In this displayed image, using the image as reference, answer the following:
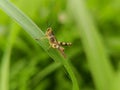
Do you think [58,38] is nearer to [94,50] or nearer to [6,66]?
[94,50]

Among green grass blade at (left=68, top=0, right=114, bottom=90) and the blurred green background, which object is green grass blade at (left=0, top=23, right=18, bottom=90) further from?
green grass blade at (left=68, top=0, right=114, bottom=90)

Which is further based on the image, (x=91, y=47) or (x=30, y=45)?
(x=30, y=45)

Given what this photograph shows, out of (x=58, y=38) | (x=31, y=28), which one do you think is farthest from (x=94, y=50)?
(x=31, y=28)

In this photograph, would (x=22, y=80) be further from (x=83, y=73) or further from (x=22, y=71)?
(x=83, y=73)

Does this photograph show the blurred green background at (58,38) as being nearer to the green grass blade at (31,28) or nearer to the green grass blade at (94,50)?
the green grass blade at (94,50)

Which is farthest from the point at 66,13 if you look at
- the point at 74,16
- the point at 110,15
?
the point at 110,15

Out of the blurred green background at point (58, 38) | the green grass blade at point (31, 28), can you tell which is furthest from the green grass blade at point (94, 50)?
the green grass blade at point (31, 28)
